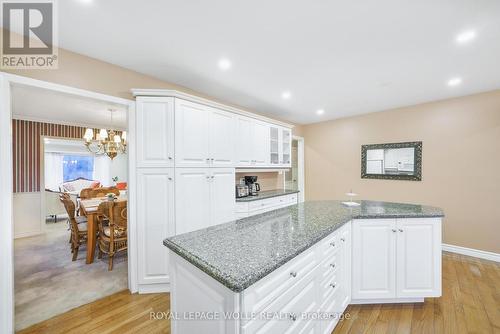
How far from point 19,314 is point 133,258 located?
100 cm

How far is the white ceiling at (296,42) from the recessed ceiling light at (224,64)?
7 centimetres

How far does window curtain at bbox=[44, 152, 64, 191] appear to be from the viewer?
21.6 ft

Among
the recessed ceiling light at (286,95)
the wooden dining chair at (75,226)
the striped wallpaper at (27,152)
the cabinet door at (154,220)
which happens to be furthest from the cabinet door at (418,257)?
the striped wallpaper at (27,152)

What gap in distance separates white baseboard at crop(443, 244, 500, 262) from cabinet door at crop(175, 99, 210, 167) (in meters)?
4.17

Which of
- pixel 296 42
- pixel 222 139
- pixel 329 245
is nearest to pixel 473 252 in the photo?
pixel 329 245

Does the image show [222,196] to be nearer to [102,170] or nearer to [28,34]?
[28,34]

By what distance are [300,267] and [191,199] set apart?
1.63 meters

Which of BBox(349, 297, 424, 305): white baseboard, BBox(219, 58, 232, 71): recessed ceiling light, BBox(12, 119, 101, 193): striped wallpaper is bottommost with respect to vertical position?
BBox(349, 297, 424, 305): white baseboard

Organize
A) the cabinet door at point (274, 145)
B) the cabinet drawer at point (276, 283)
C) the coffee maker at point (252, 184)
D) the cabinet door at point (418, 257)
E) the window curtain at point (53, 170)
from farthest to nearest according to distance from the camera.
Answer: the window curtain at point (53, 170) → the cabinet door at point (274, 145) → the coffee maker at point (252, 184) → the cabinet door at point (418, 257) → the cabinet drawer at point (276, 283)

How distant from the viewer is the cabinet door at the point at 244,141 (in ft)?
10.4

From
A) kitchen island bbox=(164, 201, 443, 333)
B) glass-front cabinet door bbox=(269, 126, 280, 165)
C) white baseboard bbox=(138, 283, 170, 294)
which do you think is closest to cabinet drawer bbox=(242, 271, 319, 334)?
kitchen island bbox=(164, 201, 443, 333)

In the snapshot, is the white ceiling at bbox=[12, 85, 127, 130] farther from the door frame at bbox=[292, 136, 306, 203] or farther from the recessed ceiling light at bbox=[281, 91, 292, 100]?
the door frame at bbox=[292, 136, 306, 203]

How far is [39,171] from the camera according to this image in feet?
14.7

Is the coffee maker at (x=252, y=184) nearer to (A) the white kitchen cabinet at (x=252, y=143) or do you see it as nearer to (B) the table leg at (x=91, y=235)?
(A) the white kitchen cabinet at (x=252, y=143)
